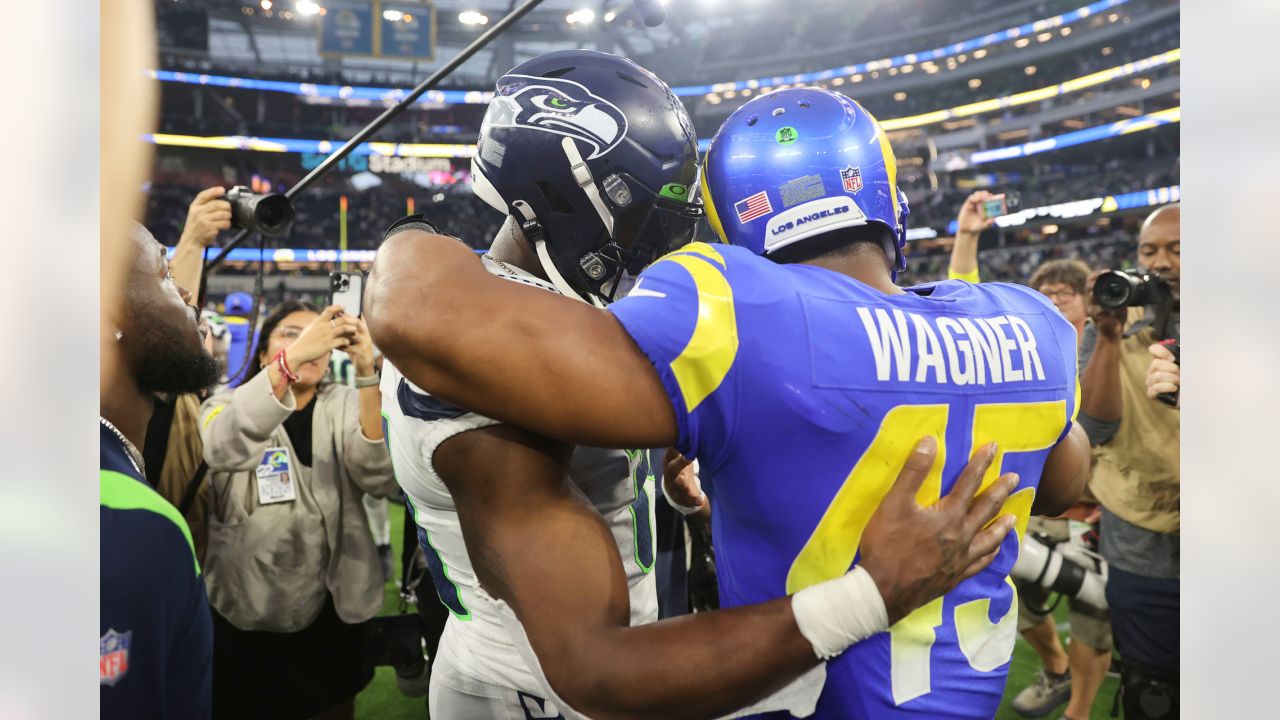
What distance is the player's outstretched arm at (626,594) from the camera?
1055mm

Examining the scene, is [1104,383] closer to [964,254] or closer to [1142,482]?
[1142,482]

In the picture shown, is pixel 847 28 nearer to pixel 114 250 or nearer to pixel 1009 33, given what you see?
pixel 1009 33

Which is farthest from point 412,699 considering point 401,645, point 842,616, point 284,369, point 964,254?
point 842,616

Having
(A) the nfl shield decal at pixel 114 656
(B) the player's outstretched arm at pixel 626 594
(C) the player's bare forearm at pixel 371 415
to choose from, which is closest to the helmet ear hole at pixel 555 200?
(B) the player's outstretched arm at pixel 626 594

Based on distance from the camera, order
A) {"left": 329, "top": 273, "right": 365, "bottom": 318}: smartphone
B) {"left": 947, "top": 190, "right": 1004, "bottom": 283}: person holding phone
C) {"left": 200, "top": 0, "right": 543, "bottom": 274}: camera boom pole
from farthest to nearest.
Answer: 1. {"left": 329, "top": 273, "right": 365, "bottom": 318}: smartphone
2. {"left": 947, "top": 190, "right": 1004, "bottom": 283}: person holding phone
3. {"left": 200, "top": 0, "right": 543, "bottom": 274}: camera boom pole

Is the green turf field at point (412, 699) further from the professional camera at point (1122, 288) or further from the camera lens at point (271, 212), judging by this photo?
the camera lens at point (271, 212)

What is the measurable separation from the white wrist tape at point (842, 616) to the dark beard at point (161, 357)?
3.28ft

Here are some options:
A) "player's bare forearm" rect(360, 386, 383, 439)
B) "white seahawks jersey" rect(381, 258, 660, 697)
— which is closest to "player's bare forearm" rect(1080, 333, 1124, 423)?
"white seahawks jersey" rect(381, 258, 660, 697)

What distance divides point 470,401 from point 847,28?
3815 centimetres

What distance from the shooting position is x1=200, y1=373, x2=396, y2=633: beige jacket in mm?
2693

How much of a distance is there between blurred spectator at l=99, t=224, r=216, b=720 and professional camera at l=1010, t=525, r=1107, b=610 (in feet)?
12.3

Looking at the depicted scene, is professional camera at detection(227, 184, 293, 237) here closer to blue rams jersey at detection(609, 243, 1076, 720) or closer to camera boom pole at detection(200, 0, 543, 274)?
camera boom pole at detection(200, 0, 543, 274)

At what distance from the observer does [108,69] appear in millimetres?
926
